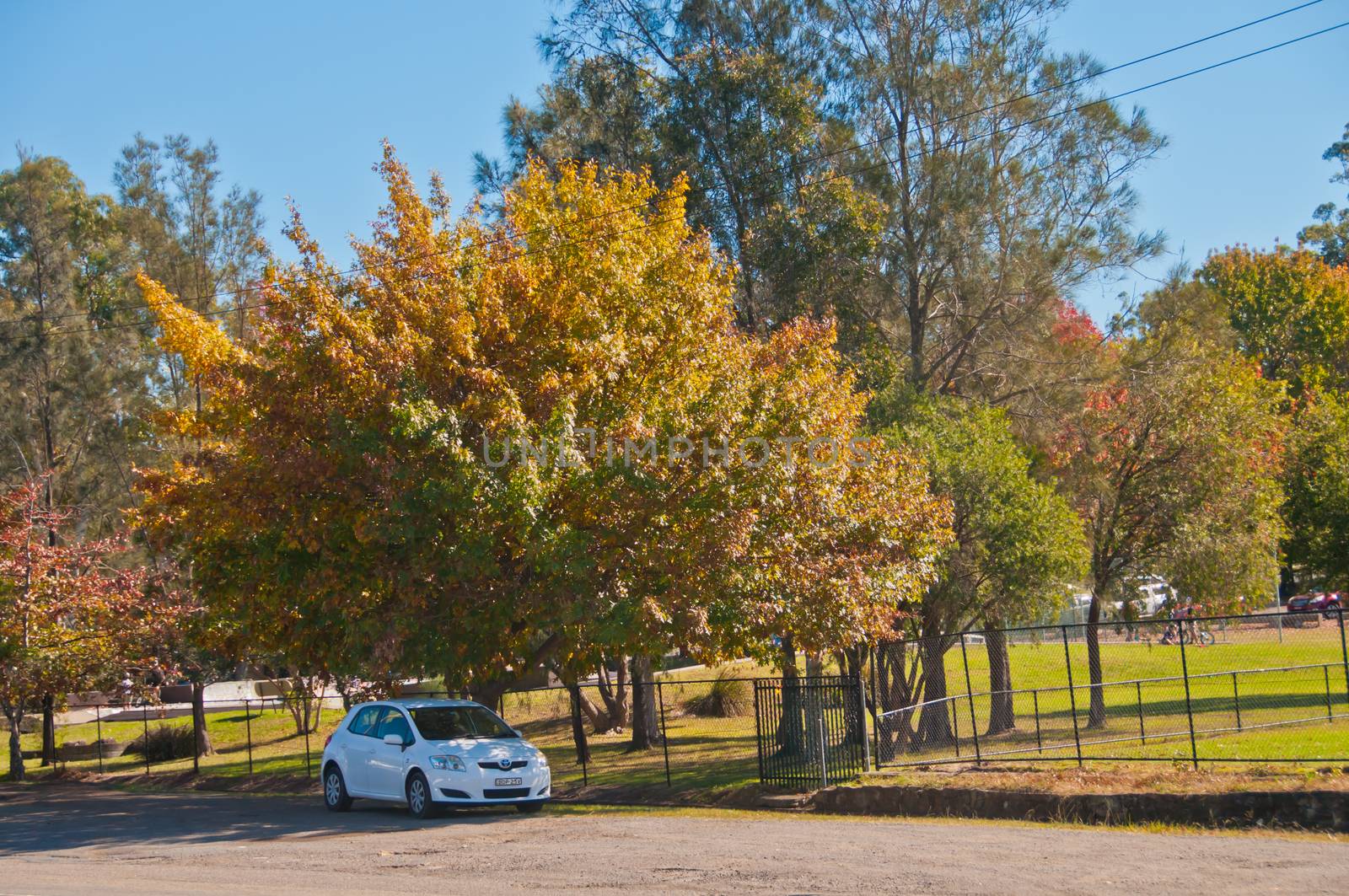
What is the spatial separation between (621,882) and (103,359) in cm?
3629

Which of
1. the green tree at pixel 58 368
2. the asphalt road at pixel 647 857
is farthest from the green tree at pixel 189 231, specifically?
the asphalt road at pixel 647 857

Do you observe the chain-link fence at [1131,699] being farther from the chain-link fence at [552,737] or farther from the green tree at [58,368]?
the green tree at [58,368]

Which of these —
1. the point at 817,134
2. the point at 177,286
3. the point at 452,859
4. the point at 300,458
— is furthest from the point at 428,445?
the point at 177,286

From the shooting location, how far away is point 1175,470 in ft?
80.2

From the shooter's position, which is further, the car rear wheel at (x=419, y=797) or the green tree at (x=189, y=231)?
the green tree at (x=189, y=231)

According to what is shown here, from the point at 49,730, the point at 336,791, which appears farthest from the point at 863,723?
the point at 49,730

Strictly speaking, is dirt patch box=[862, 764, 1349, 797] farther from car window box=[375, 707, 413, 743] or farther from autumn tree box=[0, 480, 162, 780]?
autumn tree box=[0, 480, 162, 780]

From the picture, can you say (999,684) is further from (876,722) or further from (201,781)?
(201,781)

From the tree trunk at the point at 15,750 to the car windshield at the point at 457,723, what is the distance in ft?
52.7

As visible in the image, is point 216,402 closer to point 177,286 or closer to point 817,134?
point 817,134

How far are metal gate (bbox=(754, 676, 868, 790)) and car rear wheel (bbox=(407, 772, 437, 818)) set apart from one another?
4.91 meters

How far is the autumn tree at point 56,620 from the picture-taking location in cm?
2497

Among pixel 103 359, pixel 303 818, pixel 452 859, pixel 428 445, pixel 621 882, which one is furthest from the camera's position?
pixel 103 359

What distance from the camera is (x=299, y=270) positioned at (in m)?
17.1
